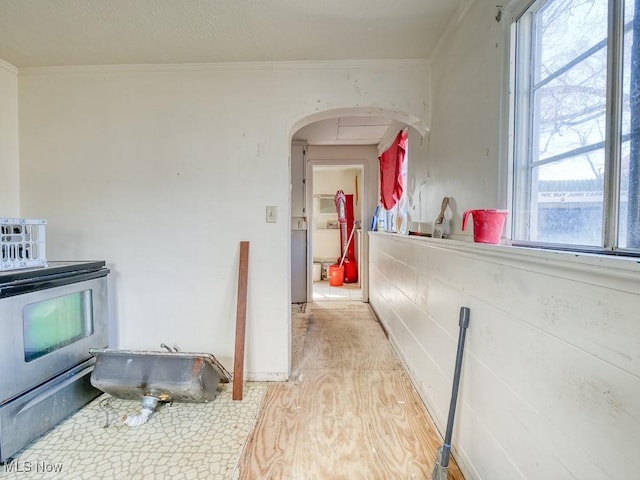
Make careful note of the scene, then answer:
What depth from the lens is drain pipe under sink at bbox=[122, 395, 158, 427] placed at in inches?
60.4

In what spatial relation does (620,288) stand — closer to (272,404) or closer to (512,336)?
(512,336)

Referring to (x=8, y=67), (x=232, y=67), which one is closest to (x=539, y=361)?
(x=232, y=67)

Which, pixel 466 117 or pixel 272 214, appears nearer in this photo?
pixel 466 117

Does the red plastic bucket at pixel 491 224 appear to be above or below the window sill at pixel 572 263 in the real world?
above

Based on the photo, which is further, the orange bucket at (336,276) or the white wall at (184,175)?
the orange bucket at (336,276)

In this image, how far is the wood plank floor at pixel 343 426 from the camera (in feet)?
4.17

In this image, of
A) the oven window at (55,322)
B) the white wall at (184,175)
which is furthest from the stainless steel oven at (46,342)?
the white wall at (184,175)

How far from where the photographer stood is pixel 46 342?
153 cm

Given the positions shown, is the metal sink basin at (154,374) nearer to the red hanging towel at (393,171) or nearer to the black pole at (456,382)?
the black pole at (456,382)

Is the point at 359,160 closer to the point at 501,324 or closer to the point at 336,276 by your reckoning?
the point at 336,276

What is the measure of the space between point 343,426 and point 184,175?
1.82 meters

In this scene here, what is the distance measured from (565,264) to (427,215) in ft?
4.48

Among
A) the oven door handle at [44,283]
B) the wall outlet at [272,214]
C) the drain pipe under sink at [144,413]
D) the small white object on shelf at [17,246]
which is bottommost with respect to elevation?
the drain pipe under sink at [144,413]

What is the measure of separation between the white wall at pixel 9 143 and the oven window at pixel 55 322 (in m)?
0.89
